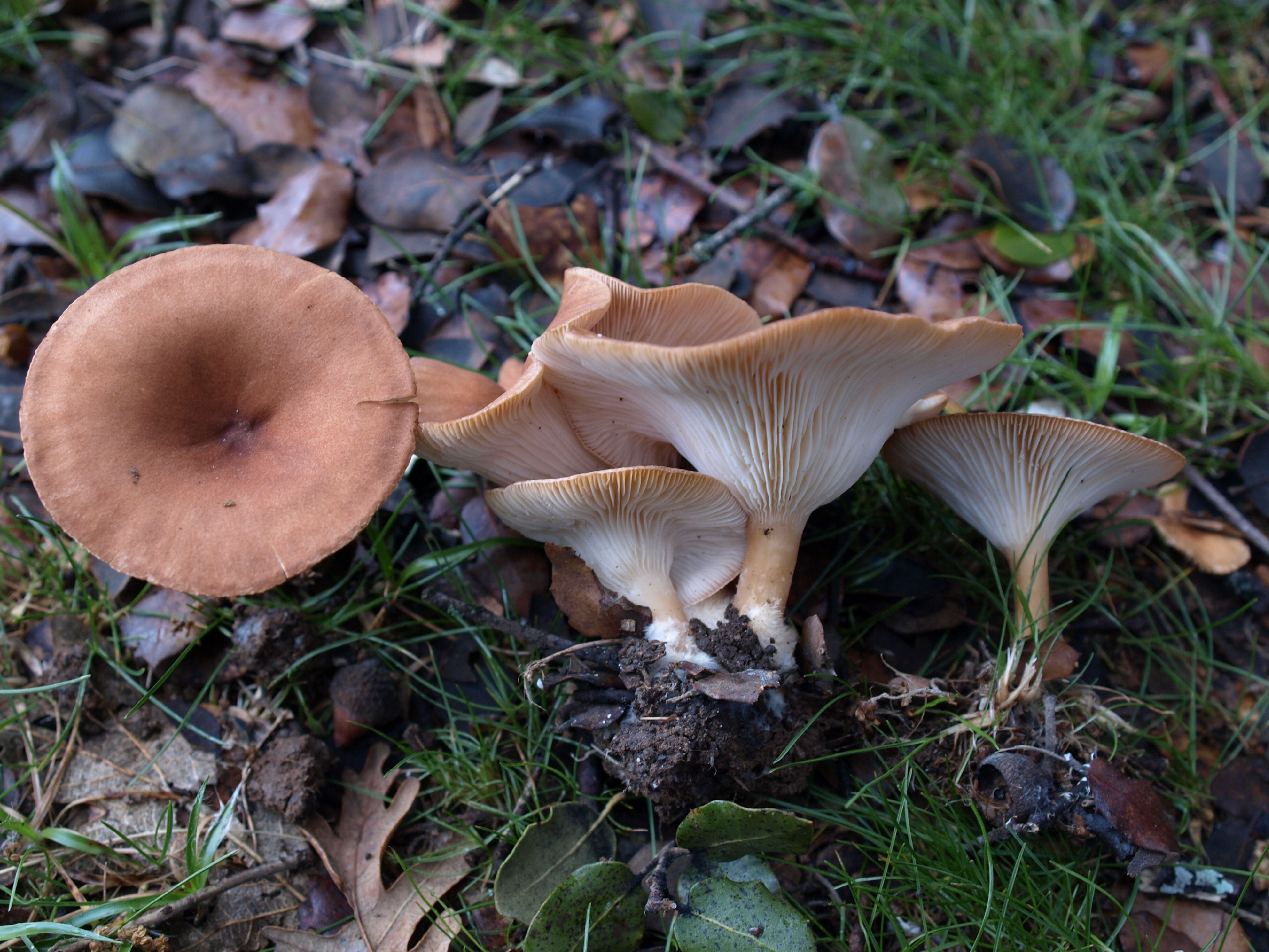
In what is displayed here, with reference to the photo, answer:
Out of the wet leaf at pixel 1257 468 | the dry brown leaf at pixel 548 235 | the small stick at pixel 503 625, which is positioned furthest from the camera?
the dry brown leaf at pixel 548 235

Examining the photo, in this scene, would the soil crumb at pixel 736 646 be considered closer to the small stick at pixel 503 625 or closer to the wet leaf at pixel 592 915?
the small stick at pixel 503 625

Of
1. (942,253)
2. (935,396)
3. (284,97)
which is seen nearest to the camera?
(935,396)

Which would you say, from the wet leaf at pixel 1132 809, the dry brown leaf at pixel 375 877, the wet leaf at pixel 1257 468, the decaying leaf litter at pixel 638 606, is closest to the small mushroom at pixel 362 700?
the decaying leaf litter at pixel 638 606

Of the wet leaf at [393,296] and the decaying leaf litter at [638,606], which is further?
the wet leaf at [393,296]

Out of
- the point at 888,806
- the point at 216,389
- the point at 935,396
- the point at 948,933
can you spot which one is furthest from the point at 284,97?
the point at 948,933

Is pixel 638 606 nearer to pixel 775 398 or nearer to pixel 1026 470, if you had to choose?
pixel 775 398

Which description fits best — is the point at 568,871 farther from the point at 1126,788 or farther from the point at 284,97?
the point at 284,97

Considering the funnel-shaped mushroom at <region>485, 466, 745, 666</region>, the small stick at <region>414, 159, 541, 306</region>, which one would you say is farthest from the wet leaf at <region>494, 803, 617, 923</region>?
the small stick at <region>414, 159, 541, 306</region>
